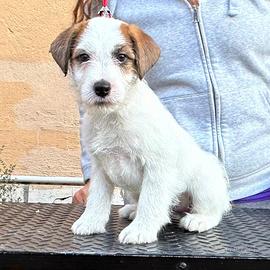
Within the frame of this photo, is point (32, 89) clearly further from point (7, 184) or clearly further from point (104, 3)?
point (104, 3)

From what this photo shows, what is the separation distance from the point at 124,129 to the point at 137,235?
0.31 metres

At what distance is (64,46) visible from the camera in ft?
6.48

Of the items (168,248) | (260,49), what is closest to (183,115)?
(260,49)

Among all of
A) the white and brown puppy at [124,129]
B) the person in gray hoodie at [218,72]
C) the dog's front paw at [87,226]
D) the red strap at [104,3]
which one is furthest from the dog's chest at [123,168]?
the red strap at [104,3]

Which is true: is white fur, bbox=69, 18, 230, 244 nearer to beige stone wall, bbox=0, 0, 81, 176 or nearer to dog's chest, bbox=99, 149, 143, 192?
dog's chest, bbox=99, 149, 143, 192

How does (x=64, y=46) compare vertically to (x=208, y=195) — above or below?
above

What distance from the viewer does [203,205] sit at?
7.21 feet

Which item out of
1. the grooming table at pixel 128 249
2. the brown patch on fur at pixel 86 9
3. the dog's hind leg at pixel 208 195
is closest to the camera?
the grooming table at pixel 128 249

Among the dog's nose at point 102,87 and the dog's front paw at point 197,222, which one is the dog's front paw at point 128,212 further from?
the dog's nose at point 102,87

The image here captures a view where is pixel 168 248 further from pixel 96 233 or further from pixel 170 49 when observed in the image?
pixel 170 49

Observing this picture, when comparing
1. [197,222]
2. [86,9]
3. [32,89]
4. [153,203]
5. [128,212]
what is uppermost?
[86,9]

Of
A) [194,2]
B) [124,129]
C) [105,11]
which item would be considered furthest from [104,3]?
[124,129]

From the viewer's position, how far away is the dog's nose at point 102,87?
1.85 m

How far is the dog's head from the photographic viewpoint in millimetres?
1874
